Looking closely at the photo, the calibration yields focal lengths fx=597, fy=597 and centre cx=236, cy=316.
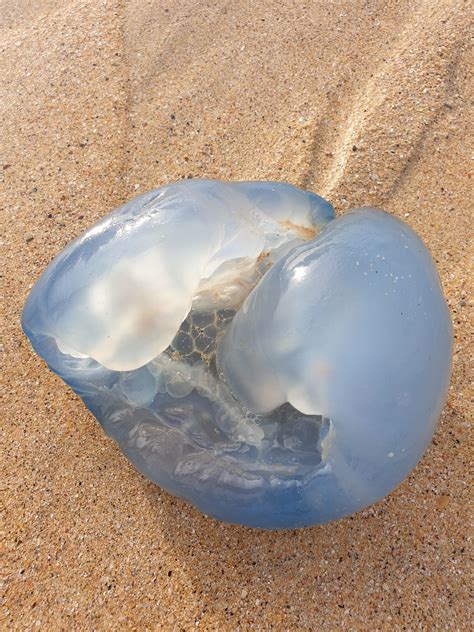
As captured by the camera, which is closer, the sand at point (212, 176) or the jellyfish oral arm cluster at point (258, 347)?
the jellyfish oral arm cluster at point (258, 347)

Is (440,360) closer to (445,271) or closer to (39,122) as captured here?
(445,271)

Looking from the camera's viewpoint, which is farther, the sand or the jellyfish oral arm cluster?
the sand

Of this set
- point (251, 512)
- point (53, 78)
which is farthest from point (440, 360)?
point (53, 78)

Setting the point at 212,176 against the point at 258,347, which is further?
the point at 212,176
